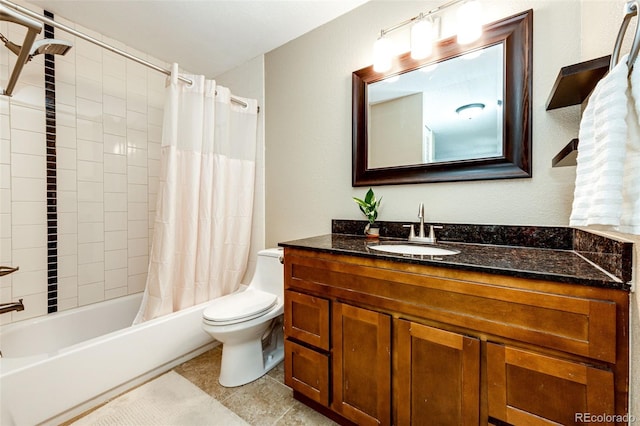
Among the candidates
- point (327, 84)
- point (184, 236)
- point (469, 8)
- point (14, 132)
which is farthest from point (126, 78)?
point (469, 8)

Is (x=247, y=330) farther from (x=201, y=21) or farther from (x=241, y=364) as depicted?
(x=201, y=21)

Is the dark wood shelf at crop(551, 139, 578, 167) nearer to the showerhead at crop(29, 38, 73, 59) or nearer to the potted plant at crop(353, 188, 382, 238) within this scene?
the potted plant at crop(353, 188, 382, 238)

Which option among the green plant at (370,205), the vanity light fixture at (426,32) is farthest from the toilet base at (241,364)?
the vanity light fixture at (426,32)

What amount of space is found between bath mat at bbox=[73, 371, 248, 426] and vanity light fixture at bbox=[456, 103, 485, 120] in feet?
6.17

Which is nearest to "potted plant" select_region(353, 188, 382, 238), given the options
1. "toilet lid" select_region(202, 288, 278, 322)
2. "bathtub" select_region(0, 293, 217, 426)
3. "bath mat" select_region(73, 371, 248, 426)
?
"toilet lid" select_region(202, 288, 278, 322)

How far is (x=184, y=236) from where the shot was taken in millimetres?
1856

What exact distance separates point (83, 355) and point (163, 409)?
474 mm

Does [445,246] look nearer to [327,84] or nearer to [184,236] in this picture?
[327,84]

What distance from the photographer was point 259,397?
4.69ft

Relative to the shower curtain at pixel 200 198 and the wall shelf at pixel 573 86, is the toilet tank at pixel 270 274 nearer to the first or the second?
the shower curtain at pixel 200 198

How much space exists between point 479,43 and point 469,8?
0.16 m

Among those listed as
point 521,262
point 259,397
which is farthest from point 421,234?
point 259,397

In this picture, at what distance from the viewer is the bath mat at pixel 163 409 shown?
1.26 metres

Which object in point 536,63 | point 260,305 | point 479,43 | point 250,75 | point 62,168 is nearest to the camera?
point 536,63
